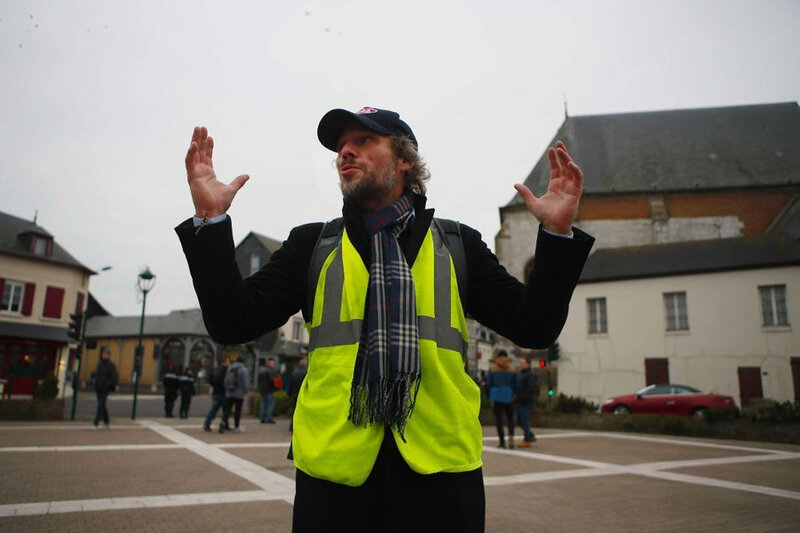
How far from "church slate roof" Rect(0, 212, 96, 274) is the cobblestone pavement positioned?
20375 millimetres

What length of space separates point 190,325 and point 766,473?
39.8m

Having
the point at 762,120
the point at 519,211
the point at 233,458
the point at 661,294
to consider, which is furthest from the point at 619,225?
the point at 233,458

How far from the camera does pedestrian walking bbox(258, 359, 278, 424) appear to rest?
14.5 meters

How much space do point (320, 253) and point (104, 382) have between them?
11767mm

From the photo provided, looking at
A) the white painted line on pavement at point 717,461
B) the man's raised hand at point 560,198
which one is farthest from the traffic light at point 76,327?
the man's raised hand at point 560,198

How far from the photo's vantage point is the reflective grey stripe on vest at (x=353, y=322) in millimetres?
1629

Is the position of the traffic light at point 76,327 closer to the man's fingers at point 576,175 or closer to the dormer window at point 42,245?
the man's fingers at point 576,175

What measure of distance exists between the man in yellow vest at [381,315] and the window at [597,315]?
23.7 meters

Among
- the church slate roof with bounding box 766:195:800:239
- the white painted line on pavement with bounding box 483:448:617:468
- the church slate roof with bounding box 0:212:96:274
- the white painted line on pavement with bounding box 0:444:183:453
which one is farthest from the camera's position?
the church slate roof with bounding box 0:212:96:274

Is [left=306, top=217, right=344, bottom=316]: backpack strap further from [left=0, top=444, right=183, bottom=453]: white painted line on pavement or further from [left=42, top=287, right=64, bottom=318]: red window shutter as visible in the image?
[left=42, top=287, right=64, bottom=318]: red window shutter

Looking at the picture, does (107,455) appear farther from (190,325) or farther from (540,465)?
(190,325)

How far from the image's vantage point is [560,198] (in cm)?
176

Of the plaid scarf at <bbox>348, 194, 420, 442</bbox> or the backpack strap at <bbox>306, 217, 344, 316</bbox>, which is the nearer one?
the plaid scarf at <bbox>348, 194, 420, 442</bbox>

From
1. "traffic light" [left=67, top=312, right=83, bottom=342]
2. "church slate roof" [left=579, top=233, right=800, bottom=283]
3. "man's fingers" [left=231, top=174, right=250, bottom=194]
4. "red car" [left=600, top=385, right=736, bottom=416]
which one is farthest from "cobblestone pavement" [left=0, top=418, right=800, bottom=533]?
"church slate roof" [left=579, top=233, right=800, bottom=283]
